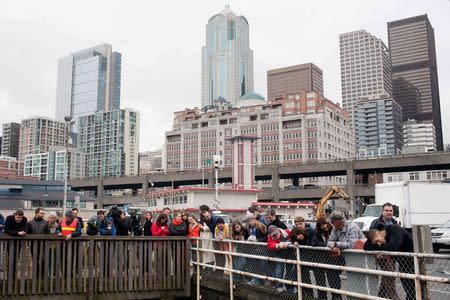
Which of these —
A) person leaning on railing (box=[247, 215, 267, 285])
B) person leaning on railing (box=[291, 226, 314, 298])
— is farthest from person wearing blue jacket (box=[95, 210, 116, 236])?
person leaning on railing (box=[291, 226, 314, 298])

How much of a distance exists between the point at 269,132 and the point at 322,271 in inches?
5377

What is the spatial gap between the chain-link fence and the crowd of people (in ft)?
0.06

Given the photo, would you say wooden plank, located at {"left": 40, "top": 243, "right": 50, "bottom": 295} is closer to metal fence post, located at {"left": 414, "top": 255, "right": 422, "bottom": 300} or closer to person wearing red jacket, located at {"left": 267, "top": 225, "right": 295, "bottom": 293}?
person wearing red jacket, located at {"left": 267, "top": 225, "right": 295, "bottom": 293}

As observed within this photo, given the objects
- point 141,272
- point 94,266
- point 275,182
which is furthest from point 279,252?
point 275,182

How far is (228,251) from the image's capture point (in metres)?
11.8

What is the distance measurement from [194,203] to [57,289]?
4310cm

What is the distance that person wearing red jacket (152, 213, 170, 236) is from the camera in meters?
13.4

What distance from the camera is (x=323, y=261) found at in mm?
8352

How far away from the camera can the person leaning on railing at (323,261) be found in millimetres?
8094

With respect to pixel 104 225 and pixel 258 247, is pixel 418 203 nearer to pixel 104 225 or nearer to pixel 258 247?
pixel 104 225

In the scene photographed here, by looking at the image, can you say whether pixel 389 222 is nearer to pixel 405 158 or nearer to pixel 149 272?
pixel 149 272

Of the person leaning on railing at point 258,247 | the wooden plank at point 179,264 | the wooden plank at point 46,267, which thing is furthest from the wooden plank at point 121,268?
the person leaning on railing at point 258,247

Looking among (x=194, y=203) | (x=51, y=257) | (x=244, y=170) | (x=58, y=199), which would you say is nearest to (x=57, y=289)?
(x=51, y=257)

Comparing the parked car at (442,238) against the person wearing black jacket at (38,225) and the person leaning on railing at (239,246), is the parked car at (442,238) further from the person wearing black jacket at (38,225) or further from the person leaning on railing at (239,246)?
the person wearing black jacket at (38,225)
